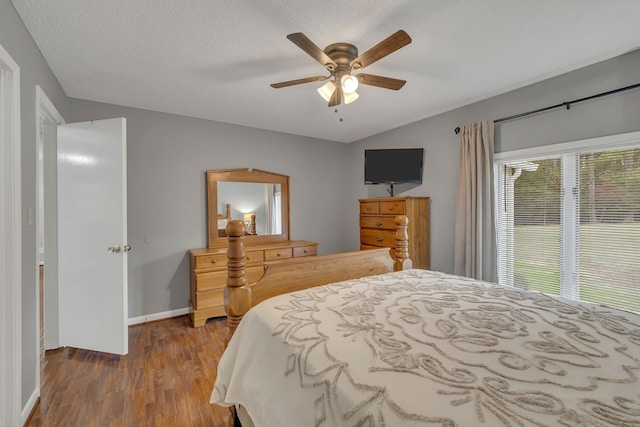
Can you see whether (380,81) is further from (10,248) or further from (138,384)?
(138,384)

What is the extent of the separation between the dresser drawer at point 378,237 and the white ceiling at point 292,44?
5.00 feet

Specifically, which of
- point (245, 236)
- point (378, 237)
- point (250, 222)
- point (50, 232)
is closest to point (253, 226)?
point (250, 222)

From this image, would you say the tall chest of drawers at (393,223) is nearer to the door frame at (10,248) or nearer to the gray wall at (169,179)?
the gray wall at (169,179)

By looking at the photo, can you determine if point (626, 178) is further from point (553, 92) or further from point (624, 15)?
point (624, 15)

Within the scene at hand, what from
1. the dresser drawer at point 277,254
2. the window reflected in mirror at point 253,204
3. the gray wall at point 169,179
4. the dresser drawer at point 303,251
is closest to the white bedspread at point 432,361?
the dresser drawer at point 277,254

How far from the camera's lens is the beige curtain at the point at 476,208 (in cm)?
296

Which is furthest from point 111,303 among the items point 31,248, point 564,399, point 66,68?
point 564,399

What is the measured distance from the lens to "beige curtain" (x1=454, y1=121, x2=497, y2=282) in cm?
296

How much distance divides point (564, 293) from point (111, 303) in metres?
3.99

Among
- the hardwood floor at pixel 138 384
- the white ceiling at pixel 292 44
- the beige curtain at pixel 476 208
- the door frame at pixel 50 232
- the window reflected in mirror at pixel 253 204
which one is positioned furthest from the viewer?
the window reflected in mirror at pixel 253 204

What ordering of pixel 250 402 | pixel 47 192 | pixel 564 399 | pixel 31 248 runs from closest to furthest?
pixel 564 399
pixel 250 402
pixel 31 248
pixel 47 192

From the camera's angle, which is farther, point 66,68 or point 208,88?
point 208,88

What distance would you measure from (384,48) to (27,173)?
→ 2.37m

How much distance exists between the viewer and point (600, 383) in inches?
31.0
